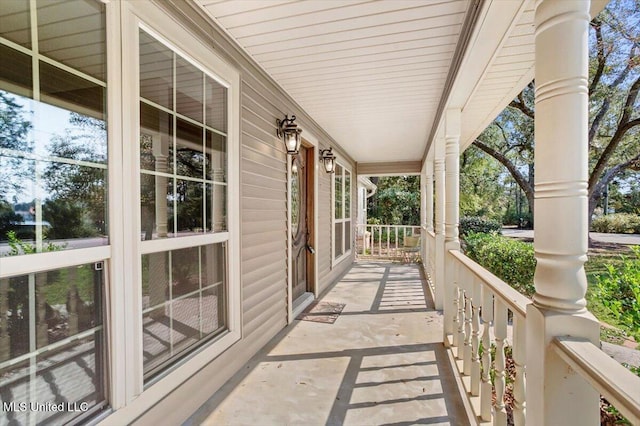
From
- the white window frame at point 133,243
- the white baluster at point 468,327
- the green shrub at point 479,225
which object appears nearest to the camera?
the white window frame at point 133,243

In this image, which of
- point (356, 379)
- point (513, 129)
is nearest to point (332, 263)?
point (356, 379)

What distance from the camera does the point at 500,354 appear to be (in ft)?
5.50

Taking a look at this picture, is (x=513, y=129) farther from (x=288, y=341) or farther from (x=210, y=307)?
(x=210, y=307)

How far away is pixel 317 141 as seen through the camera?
4.89 meters

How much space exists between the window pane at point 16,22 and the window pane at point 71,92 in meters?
0.09

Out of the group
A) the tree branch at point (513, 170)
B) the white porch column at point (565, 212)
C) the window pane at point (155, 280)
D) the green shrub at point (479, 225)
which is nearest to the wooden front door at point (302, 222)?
the window pane at point (155, 280)

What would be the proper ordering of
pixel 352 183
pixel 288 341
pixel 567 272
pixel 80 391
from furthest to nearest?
1. pixel 352 183
2. pixel 288 341
3. pixel 80 391
4. pixel 567 272

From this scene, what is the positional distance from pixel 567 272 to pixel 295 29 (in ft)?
7.00

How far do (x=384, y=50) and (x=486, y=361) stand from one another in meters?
2.30

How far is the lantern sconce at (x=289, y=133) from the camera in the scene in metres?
3.49

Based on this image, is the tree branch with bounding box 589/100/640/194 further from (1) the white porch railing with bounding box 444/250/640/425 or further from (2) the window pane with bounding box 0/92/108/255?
(2) the window pane with bounding box 0/92/108/255

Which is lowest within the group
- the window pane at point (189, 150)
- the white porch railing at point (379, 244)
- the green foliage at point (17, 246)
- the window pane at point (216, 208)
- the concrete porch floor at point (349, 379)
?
the concrete porch floor at point (349, 379)

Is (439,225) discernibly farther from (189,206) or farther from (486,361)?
(189,206)

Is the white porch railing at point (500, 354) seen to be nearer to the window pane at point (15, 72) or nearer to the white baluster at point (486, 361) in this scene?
the white baluster at point (486, 361)
